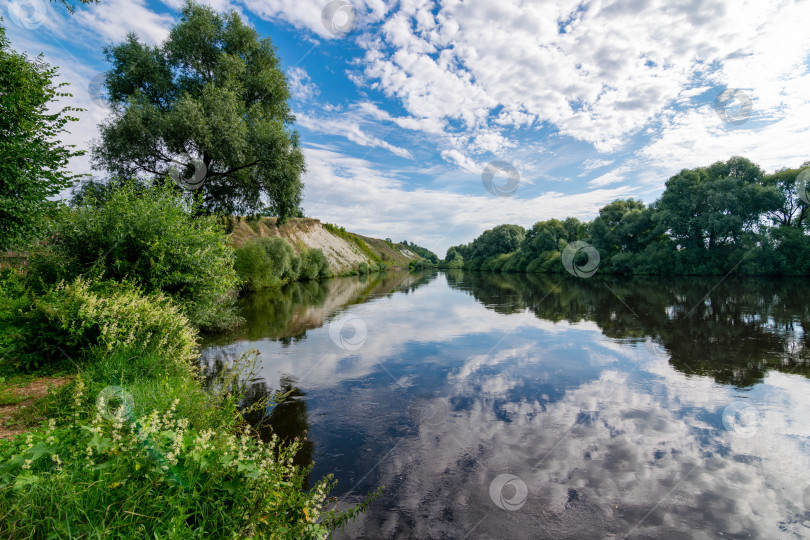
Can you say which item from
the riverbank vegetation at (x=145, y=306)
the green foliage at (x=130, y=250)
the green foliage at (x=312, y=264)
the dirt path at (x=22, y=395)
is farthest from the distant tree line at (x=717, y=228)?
the dirt path at (x=22, y=395)

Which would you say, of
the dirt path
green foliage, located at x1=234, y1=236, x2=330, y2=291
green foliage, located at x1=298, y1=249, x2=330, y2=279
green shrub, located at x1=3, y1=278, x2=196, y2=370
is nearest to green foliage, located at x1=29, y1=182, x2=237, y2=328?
green shrub, located at x1=3, y1=278, x2=196, y2=370

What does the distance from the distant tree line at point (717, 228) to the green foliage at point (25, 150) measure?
2348 inches

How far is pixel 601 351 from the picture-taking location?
12016 millimetres

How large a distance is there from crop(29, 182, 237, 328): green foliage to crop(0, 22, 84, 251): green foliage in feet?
2.08

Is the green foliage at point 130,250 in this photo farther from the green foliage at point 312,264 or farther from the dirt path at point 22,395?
the green foliage at point 312,264

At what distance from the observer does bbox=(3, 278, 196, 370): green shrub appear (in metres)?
6.76

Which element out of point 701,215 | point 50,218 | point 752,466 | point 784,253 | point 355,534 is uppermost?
point 701,215

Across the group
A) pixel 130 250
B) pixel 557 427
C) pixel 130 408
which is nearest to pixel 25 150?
pixel 130 250

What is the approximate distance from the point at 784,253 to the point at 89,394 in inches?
2454

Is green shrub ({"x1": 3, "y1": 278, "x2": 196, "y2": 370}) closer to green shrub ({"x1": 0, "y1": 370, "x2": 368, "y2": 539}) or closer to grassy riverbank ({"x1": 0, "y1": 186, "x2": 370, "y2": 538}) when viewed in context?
grassy riverbank ({"x1": 0, "y1": 186, "x2": 370, "y2": 538})

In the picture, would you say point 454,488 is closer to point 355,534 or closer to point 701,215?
point 355,534

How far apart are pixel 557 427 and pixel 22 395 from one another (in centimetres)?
950

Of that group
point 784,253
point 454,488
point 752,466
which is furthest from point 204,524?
point 784,253

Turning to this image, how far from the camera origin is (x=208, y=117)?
1769cm
